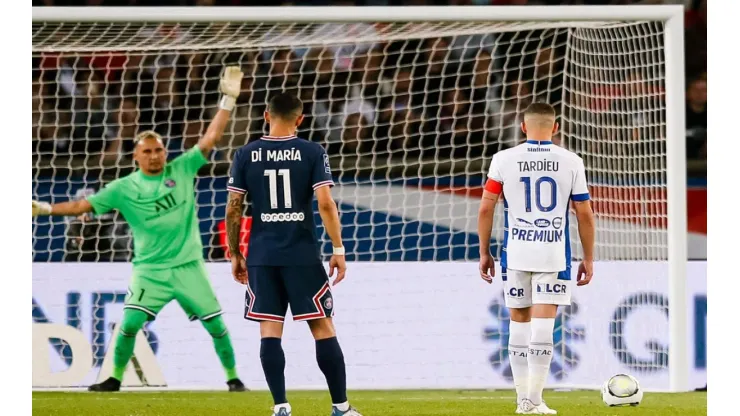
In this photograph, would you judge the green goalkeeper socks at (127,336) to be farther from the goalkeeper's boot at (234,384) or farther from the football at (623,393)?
the football at (623,393)

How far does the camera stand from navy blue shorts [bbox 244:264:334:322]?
20.4ft

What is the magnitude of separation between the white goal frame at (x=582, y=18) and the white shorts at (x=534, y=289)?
5.50 ft

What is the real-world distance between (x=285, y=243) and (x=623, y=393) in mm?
2351

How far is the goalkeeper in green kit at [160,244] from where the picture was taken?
27.6 ft

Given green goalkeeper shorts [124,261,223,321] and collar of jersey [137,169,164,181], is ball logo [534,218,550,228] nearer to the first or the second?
green goalkeeper shorts [124,261,223,321]

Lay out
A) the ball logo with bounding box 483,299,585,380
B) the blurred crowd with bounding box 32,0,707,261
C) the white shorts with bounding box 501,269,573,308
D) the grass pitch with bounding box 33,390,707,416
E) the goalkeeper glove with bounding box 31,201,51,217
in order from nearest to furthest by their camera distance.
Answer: the white shorts with bounding box 501,269,573,308 < the grass pitch with bounding box 33,390,707,416 < the goalkeeper glove with bounding box 31,201,51,217 < the ball logo with bounding box 483,299,585,380 < the blurred crowd with bounding box 32,0,707,261

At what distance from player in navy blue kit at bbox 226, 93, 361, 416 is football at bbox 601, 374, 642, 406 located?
177 cm

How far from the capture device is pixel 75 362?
877 centimetres

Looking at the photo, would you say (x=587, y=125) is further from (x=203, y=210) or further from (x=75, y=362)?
(x=75, y=362)

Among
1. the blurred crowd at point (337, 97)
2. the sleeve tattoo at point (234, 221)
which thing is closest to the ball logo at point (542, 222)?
the sleeve tattoo at point (234, 221)

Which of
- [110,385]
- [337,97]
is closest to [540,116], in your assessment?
[110,385]

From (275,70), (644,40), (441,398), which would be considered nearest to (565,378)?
(441,398)

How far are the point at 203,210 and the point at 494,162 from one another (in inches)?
148

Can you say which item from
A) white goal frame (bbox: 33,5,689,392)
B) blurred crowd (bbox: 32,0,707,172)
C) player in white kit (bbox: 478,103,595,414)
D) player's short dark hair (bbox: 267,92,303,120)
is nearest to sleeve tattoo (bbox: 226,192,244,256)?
player's short dark hair (bbox: 267,92,303,120)
